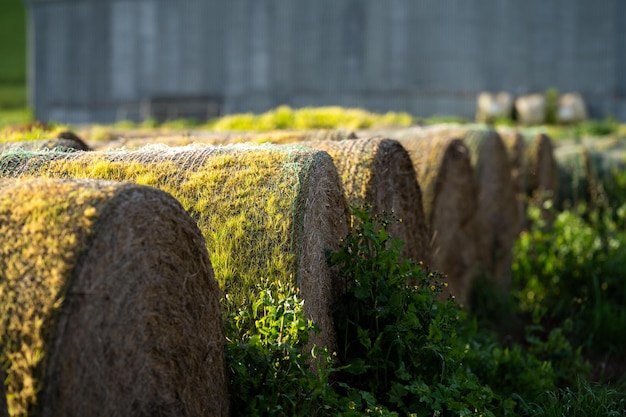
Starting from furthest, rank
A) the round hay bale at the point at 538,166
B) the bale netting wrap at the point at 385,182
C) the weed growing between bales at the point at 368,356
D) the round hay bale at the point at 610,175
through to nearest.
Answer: the round hay bale at the point at 610,175 → the round hay bale at the point at 538,166 → the bale netting wrap at the point at 385,182 → the weed growing between bales at the point at 368,356

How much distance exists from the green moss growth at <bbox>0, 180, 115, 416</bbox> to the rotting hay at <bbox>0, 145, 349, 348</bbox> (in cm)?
90

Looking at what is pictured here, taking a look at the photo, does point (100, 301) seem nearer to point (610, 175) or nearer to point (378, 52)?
point (610, 175)

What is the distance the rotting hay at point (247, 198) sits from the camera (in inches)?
147

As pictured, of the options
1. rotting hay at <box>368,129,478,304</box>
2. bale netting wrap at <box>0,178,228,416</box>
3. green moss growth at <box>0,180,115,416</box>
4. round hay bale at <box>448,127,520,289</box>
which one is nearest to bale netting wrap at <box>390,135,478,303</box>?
rotting hay at <box>368,129,478,304</box>

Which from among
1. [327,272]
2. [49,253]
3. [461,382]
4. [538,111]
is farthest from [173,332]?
[538,111]

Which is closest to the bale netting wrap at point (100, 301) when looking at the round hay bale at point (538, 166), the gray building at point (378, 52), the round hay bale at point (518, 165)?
the round hay bale at point (518, 165)

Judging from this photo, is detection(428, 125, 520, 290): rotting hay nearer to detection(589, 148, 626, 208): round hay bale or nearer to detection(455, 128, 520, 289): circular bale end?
detection(455, 128, 520, 289): circular bale end

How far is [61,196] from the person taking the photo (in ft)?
9.52

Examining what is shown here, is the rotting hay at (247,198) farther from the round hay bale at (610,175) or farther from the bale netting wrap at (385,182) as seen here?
the round hay bale at (610,175)

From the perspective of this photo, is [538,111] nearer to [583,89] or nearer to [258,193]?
[583,89]

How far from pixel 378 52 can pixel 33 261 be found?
2202 cm

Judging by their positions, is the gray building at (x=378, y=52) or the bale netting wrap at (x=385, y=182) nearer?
the bale netting wrap at (x=385, y=182)

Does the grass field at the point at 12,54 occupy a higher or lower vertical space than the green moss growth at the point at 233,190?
higher

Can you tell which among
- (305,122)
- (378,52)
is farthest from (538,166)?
(378,52)
